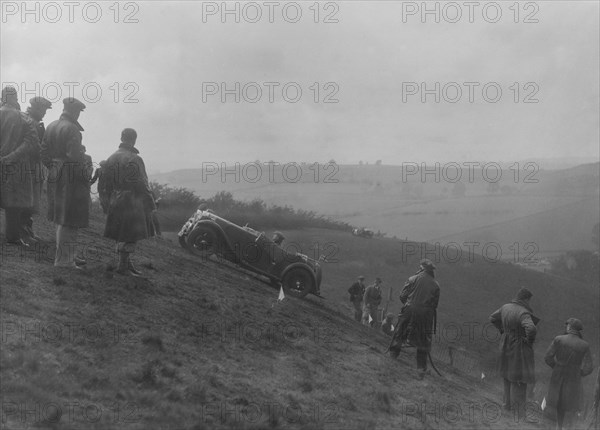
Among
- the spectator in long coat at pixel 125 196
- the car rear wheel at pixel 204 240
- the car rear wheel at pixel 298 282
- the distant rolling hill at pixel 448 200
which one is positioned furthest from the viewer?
the distant rolling hill at pixel 448 200

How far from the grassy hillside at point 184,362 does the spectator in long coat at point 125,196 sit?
2.74 feet

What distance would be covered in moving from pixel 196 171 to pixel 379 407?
339 ft

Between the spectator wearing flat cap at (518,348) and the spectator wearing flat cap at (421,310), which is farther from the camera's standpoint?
the spectator wearing flat cap at (421,310)

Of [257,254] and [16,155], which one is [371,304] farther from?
[16,155]

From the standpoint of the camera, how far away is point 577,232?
6900cm

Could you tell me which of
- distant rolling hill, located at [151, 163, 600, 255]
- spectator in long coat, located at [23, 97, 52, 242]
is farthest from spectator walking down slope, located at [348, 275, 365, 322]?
distant rolling hill, located at [151, 163, 600, 255]

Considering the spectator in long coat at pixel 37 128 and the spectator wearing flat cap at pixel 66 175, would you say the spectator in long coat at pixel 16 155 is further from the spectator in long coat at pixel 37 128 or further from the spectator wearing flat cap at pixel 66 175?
the spectator wearing flat cap at pixel 66 175

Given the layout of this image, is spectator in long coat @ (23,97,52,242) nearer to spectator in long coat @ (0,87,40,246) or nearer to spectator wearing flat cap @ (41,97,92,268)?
spectator in long coat @ (0,87,40,246)

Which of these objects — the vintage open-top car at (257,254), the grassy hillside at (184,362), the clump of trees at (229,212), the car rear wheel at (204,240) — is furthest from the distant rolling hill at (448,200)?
the grassy hillside at (184,362)

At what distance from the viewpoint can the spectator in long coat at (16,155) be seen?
11.5m

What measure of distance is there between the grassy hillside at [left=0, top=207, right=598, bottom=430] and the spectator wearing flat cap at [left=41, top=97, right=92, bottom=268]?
75 cm

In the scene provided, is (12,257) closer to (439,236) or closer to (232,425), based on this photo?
(232,425)

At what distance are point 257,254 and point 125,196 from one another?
794cm

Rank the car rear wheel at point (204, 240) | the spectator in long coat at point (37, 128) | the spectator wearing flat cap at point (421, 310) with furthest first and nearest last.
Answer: the car rear wheel at point (204, 240)
the spectator wearing flat cap at point (421, 310)
the spectator in long coat at point (37, 128)
